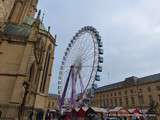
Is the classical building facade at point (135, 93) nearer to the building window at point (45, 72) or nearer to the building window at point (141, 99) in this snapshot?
the building window at point (141, 99)

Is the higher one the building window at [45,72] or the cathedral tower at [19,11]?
the cathedral tower at [19,11]

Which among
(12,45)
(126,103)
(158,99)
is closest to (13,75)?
(12,45)

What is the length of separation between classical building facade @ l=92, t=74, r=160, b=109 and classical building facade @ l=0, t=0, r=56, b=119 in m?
30.6

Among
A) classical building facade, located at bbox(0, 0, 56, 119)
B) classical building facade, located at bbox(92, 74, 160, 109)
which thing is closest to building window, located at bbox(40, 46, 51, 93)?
classical building facade, located at bbox(0, 0, 56, 119)

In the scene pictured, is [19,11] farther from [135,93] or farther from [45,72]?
[135,93]

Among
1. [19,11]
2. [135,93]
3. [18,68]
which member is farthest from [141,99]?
[18,68]

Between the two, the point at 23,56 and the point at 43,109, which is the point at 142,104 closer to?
the point at 43,109

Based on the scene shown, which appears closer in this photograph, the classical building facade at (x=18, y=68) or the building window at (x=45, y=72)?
the classical building facade at (x=18, y=68)

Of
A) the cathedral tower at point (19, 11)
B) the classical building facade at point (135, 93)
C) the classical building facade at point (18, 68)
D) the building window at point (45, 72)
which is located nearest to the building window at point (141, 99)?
the classical building facade at point (135, 93)

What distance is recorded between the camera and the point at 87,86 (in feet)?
89.4

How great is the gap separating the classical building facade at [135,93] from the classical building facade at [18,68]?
100 ft

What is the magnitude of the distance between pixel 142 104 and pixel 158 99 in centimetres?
521

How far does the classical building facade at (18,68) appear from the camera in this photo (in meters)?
19.3

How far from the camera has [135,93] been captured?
53.0m
